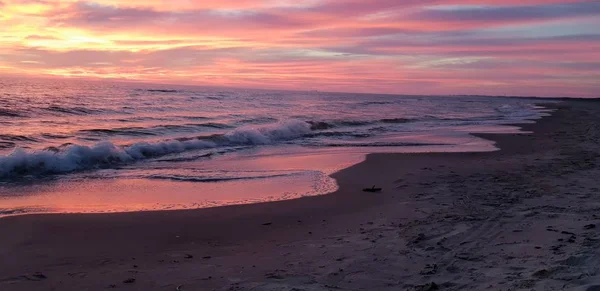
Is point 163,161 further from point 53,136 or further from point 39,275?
point 39,275

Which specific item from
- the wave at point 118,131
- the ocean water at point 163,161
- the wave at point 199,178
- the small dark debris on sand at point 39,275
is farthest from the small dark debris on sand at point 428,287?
the wave at point 118,131

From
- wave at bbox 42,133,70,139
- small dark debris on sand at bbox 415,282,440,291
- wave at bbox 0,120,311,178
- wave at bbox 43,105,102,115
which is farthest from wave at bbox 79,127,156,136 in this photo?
small dark debris on sand at bbox 415,282,440,291

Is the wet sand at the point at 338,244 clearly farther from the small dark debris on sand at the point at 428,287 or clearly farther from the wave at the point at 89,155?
the wave at the point at 89,155

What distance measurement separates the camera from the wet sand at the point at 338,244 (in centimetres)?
438

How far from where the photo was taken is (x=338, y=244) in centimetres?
563

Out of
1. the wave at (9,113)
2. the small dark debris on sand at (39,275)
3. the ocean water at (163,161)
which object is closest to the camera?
the small dark debris on sand at (39,275)

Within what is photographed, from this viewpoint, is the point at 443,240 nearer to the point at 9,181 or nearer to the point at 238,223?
the point at 238,223

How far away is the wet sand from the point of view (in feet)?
14.4

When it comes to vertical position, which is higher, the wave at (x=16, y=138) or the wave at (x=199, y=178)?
the wave at (x=16, y=138)

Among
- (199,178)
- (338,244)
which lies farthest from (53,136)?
(338,244)

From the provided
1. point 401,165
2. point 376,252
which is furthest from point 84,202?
point 401,165

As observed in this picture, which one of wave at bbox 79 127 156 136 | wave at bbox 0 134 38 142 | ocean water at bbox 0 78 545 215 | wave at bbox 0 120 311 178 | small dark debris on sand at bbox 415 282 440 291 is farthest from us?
wave at bbox 79 127 156 136

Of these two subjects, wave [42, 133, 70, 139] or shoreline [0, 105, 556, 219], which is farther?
wave [42, 133, 70, 139]

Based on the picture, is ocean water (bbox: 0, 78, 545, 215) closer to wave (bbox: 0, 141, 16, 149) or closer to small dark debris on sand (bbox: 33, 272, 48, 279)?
wave (bbox: 0, 141, 16, 149)
